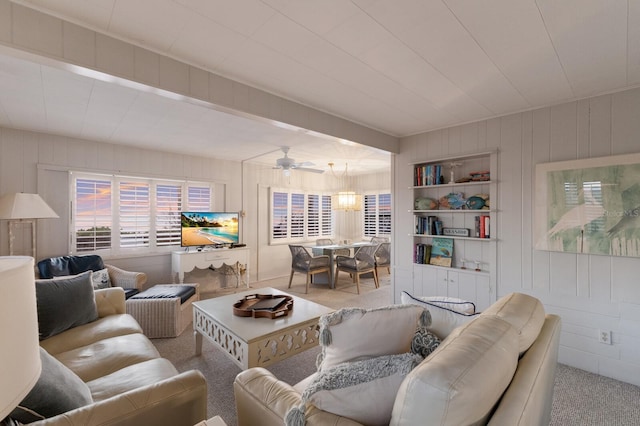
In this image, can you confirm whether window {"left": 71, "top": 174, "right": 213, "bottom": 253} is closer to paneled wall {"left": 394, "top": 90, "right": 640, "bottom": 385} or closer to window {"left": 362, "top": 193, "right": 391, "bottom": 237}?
window {"left": 362, "top": 193, "right": 391, "bottom": 237}

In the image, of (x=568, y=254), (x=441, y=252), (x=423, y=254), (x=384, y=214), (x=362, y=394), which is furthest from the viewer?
(x=384, y=214)

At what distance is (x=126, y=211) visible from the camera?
4379 mm

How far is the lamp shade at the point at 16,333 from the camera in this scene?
0.53m

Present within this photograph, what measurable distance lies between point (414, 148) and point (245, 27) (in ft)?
8.98

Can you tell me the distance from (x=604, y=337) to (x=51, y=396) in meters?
3.79

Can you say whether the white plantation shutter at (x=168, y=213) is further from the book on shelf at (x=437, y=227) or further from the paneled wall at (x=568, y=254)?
the paneled wall at (x=568, y=254)

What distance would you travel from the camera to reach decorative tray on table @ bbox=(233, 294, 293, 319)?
242 cm

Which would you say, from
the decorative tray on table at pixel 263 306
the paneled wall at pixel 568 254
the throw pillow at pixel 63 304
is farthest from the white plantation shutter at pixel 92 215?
the paneled wall at pixel 568 254

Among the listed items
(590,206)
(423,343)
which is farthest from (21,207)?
(590,206)

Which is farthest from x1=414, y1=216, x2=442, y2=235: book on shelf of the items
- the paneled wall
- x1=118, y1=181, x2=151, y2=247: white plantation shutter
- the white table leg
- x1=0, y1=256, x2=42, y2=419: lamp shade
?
x1=118, y1=181, x2=151, y2=247: white plantation shutter

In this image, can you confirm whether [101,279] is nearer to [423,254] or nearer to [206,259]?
[206,259]

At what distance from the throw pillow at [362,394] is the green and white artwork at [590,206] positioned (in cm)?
251

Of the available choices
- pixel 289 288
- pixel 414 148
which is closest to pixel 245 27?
pixel 414 148

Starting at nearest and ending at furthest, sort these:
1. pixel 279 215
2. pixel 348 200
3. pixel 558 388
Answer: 1. pixel 558 388
2. pixel 348 200
3. pixel 279 215
